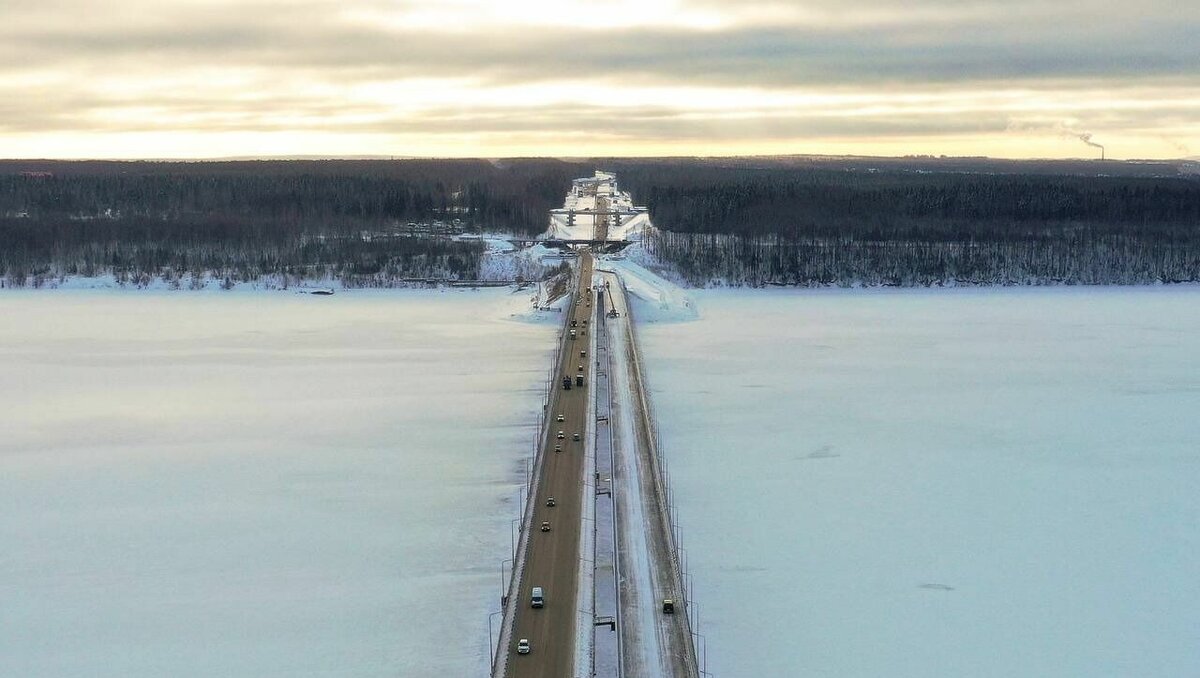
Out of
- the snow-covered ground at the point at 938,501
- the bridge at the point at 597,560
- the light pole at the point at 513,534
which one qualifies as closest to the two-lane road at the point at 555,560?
the bridge at the point at 597,560

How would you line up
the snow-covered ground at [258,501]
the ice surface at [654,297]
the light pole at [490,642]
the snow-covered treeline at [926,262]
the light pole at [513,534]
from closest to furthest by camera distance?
the light pole at [490,642], the snow-covered ground at [258,501], the light pole at [513,534], the ice surface at [654,297], the snow-covered treeline at [926,262]

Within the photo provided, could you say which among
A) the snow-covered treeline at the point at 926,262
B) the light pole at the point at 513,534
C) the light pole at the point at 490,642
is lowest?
the light pole at the point at 490,642

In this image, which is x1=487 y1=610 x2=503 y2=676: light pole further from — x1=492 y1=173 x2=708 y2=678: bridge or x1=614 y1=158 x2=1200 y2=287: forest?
x1=614 y1=158 x2=1200 y2=287: forest

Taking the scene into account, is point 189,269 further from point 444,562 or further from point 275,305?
point 444,562

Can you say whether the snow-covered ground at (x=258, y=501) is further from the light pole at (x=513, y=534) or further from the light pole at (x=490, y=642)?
the light pole at (x=513, y=534)

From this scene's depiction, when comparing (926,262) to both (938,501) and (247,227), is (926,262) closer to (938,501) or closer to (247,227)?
(247,227)

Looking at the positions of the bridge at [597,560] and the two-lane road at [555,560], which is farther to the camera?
the bridge at [597,560]

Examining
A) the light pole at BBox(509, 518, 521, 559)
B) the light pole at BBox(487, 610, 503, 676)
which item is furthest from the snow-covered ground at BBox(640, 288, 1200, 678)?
the light pole at BBox(509, 518, 521, 559)
